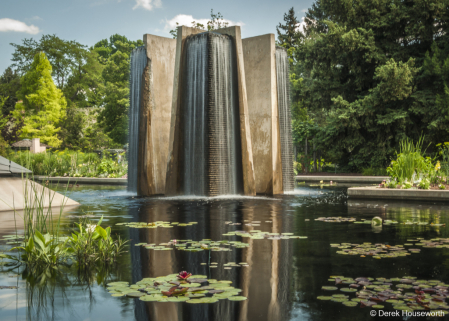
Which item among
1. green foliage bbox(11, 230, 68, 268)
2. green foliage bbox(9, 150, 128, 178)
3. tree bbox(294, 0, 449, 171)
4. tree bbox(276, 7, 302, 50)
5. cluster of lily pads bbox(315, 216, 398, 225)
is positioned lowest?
cluster of lily pads bbox(315, 216, 398, 225)

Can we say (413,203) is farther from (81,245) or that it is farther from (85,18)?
(85,18)

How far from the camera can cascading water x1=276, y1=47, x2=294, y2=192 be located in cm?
1496

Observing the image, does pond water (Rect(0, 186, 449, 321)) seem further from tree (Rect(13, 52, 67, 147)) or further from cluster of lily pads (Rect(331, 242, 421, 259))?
tree (Rect(13, 52, 67, 147))

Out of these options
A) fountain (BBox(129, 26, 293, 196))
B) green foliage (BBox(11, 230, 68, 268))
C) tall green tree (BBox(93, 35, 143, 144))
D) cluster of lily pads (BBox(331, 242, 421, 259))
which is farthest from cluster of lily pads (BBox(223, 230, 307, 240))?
tall green tree (BBox(93, 35, 143, 144))

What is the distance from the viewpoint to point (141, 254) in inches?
198

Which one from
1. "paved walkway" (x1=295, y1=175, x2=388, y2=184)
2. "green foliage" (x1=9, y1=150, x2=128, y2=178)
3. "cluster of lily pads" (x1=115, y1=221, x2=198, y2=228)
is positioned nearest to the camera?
"cluster of lily pads" (x1=115, y1=221, x2=198, y2=228)

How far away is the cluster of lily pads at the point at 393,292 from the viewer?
10.5ft

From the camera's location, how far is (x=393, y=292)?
11.4ft

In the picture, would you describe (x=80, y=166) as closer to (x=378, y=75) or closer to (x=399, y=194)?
(x=378, y=75)

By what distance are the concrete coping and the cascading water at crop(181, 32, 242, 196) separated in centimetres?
367

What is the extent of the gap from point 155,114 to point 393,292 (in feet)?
39.1

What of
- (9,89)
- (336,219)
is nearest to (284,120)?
(336,219)

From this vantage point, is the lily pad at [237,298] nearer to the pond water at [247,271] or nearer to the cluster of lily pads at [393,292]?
the pond water at [247,271]

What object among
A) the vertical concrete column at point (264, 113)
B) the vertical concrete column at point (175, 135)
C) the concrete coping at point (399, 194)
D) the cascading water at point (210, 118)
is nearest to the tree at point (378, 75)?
the vertical concrete column at point (264, 113)
